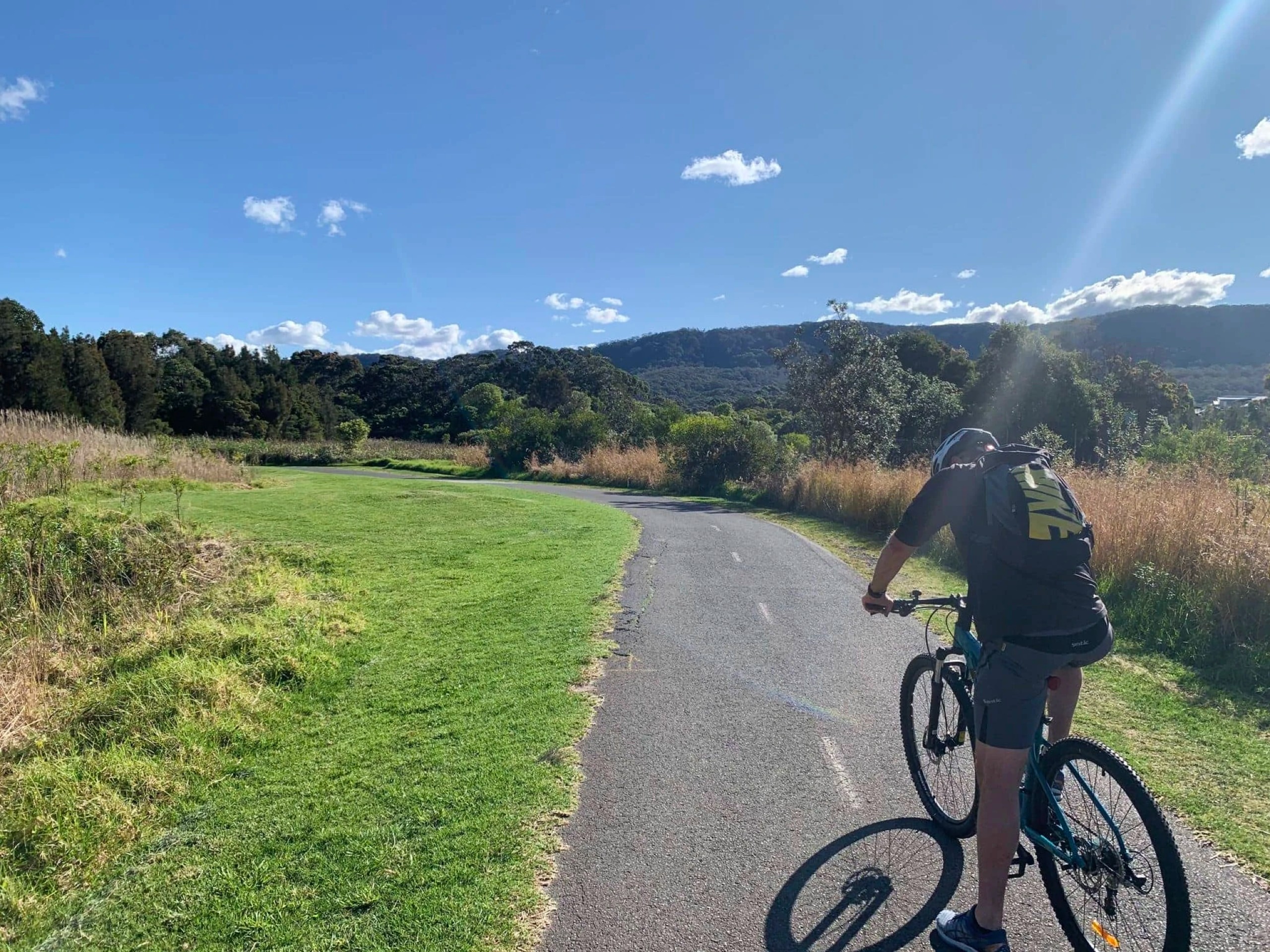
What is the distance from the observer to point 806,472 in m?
20.8

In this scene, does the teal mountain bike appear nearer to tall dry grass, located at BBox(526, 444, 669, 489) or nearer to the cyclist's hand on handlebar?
the cyclist's hand on handlebar

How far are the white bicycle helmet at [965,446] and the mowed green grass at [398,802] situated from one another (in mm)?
2554

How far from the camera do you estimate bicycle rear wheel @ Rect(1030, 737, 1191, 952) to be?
231 cm

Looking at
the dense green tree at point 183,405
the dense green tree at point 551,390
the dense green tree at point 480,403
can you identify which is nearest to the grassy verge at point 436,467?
the dense green tree at point 480,403

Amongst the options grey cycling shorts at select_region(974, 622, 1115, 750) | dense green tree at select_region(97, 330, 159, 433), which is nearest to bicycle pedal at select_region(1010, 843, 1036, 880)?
grey cycling shorts at select_region(974, 622, 1115, 750)

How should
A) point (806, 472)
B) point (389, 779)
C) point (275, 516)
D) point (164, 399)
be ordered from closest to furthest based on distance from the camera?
point (389, 779)
point (275, 516)
point (806, 472)
point (164, 399)

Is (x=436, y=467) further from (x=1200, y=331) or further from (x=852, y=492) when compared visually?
(x=1200, y=331)

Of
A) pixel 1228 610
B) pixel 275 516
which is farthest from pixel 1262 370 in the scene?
pixel 275 516

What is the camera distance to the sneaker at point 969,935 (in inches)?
102

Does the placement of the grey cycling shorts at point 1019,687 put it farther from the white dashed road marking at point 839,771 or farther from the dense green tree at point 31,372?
the dense green tree at point 31,372

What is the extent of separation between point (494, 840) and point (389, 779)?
3.29 feet

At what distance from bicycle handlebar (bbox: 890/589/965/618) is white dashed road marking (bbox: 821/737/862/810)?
1.08 m

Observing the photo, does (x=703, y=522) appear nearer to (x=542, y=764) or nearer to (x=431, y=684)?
(x=431, y=684)

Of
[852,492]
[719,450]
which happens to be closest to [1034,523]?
[852,492]
